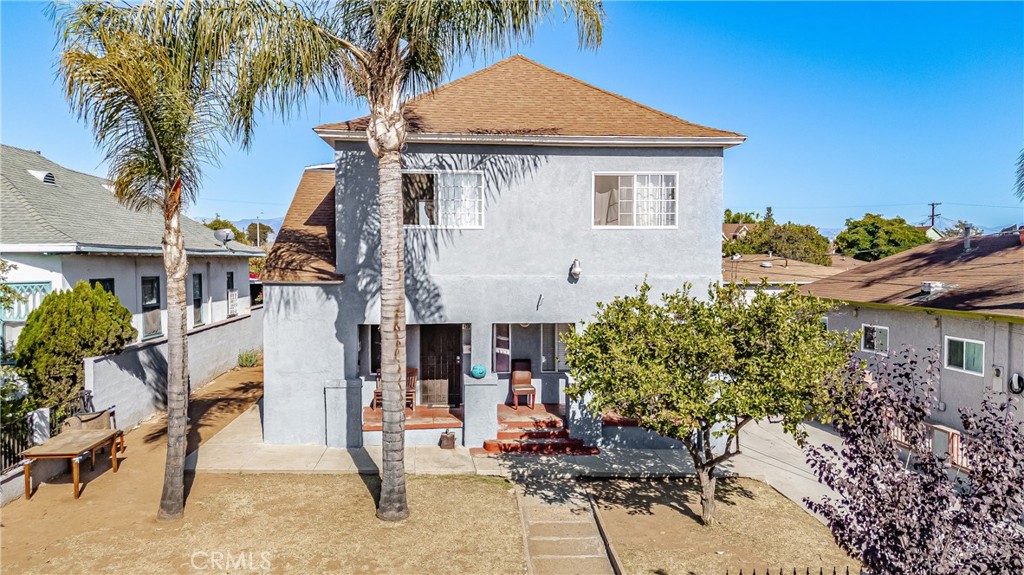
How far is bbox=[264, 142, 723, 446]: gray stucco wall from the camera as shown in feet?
40.4

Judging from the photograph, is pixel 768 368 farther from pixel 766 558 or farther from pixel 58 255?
pixel 58 255

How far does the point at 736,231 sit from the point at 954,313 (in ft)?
188

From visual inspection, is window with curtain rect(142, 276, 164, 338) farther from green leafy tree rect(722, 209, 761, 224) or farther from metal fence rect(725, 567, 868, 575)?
green leafy tree rect(722, 209, 761, 224)

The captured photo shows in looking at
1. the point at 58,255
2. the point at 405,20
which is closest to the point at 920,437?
the point at 405,20

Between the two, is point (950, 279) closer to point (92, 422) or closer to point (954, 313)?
point (954, 313)

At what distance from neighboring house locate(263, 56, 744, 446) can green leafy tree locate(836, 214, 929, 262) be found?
48167 mm

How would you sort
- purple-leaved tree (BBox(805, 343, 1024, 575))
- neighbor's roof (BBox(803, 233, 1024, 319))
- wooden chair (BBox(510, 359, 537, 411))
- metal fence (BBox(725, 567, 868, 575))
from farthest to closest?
wooden chair (BBox(510, 359, 537, 411)), neighbor's roof (BBox(803, 233, 1024, 319)), metal fence (BBox(725, 567, 868, 575)), purple-leaved tree (BBox(805, 343, 1024, 575))

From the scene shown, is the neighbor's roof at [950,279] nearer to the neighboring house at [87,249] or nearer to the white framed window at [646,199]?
the white framed window at [646,199]

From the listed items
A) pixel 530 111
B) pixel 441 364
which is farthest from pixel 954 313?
pixel 441 364

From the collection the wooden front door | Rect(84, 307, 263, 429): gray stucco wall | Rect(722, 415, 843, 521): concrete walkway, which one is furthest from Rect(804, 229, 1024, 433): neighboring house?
Rect(84, 307, 263, 429): gray stucco wall

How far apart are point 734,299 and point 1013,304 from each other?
9.01 meters

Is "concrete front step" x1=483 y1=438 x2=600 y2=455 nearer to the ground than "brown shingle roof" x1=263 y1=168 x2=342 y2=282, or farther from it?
nearer to the ground

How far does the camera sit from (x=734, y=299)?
8758 millimetres

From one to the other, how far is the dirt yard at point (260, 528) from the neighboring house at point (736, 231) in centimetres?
5691
